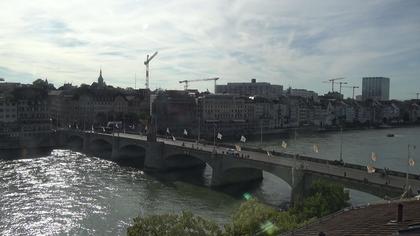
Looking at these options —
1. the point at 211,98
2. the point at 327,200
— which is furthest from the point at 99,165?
the point at 211,98

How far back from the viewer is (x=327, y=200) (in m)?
30.7

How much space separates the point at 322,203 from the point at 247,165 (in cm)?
2326

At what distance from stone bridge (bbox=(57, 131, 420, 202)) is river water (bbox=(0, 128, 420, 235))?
92.7 inches

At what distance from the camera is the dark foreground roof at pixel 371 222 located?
11.0 metres

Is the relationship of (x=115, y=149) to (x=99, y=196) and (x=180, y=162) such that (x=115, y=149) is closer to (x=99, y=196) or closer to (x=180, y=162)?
(x=180, y=162)

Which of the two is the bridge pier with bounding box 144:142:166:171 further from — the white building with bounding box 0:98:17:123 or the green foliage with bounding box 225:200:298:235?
the white building with bounding box 0:98:17:123

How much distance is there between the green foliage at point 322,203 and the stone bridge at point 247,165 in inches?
236

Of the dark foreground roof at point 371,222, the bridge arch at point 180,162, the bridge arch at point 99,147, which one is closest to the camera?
the dark foreground roof at point 371,222

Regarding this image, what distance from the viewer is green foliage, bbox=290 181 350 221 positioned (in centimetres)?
2853

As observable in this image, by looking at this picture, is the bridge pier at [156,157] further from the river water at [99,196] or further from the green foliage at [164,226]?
the green foliage at [164,226]

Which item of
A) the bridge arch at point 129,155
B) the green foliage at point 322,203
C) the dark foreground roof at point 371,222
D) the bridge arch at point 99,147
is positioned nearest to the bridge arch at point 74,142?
the bridge arch at point 99,147

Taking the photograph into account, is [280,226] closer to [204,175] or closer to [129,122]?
[204,175]

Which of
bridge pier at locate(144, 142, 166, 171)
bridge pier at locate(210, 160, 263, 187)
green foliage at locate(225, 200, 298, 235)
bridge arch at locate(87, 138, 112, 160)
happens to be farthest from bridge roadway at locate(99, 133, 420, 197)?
bridge arch at locate(87, 138, 112, 160)

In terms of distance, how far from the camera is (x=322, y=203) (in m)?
29.7
